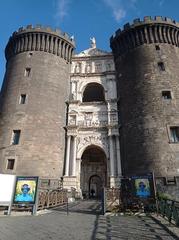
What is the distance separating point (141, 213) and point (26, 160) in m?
12.0

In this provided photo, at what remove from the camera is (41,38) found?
25875 millimetres

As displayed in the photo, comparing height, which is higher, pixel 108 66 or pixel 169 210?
pixel 108 66

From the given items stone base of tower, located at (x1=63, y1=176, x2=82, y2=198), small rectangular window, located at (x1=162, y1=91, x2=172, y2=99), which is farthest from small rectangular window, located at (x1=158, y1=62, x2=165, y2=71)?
stone base of tower, located at (x1=63, y1=176, x2=82, y2=198)

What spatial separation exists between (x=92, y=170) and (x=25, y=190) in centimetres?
1599

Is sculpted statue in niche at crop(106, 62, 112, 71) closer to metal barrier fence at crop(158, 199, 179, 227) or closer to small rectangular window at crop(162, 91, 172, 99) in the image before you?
small rectangular window at crop(162, 91, 172, 99)

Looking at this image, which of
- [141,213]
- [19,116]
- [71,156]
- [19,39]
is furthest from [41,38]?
[141,213]

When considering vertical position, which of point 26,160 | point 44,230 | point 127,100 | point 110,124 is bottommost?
point 44,230

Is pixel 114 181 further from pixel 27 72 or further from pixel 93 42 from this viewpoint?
pixel 93 42

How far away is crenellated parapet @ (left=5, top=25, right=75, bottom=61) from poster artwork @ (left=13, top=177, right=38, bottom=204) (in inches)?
711

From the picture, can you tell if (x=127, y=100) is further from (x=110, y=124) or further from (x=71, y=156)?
(x=71, y=156)

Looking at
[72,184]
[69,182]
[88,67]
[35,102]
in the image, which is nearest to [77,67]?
[88,67]

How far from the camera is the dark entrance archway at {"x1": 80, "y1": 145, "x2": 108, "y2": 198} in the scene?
2648 centimetres

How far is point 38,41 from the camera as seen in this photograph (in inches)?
1014

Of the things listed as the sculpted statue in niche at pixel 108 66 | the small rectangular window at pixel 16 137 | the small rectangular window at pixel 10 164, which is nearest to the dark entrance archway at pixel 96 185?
the small rectangular window at pixel 10 164
